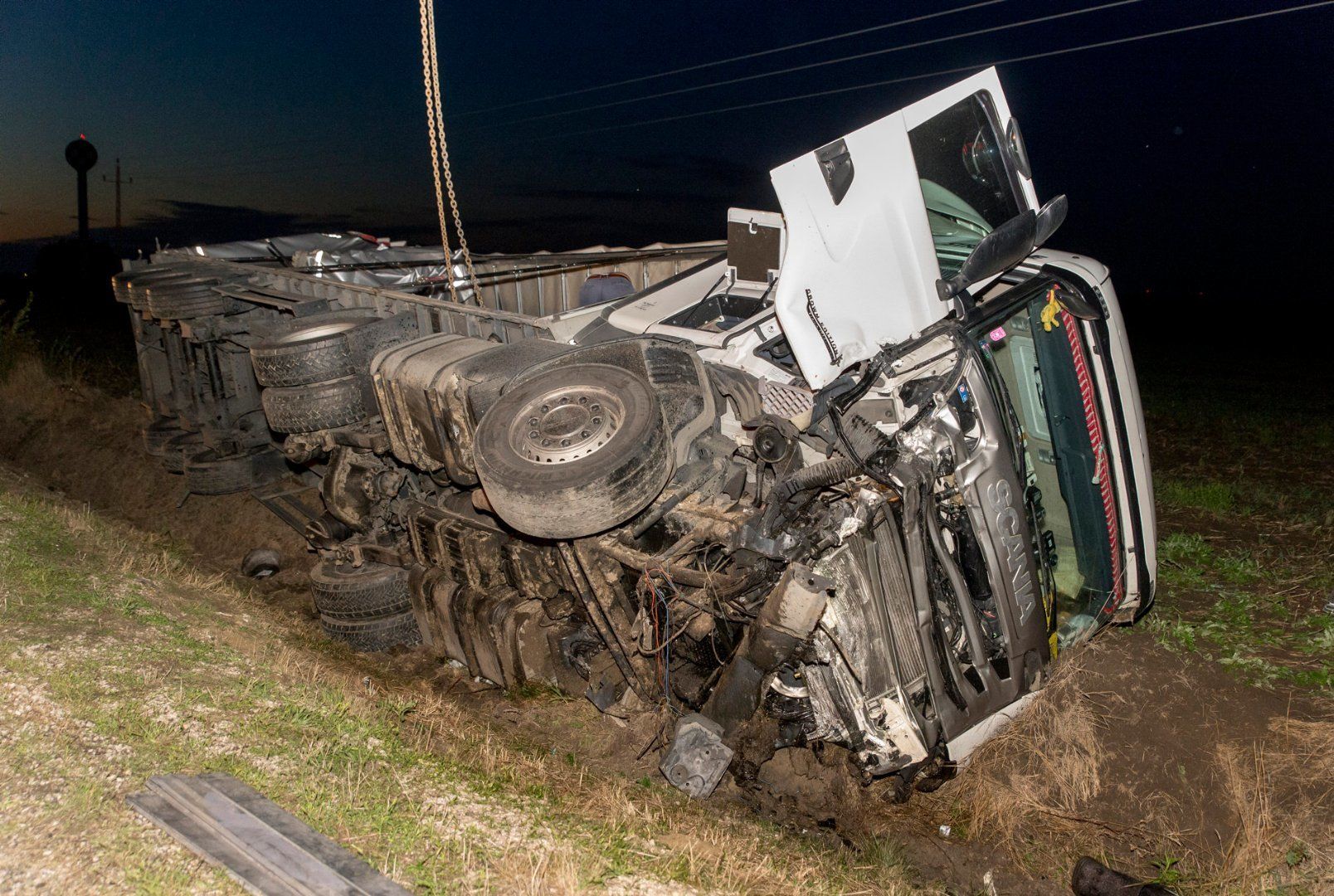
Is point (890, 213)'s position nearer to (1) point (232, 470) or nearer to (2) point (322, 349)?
(2) point (322, 349)

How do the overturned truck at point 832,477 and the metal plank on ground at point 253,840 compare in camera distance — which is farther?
the overturned truck at point 832,477

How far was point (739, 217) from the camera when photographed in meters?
5.80

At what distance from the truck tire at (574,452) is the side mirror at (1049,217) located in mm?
1812

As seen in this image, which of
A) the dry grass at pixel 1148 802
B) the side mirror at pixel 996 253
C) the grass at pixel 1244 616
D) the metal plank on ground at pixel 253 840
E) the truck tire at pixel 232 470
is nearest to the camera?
the metal plank on ground at pixel 253 840

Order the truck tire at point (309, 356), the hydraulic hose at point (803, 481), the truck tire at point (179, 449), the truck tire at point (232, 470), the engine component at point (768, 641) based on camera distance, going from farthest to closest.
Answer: the truck tire at point (179, 449) → the truck tire at point (232, 470) → the truck tire at point (309, 356) → the hydraulic hose at point (803, 481) → the engine component at point (768, 641)

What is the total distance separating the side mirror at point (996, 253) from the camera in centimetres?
399

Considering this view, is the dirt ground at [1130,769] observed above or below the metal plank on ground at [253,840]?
below

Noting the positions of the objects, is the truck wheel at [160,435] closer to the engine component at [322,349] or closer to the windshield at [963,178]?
the engine component at [322,349]

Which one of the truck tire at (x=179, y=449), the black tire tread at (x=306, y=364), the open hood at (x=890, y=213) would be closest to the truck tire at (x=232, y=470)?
the truck tire at (x=179, y=449)

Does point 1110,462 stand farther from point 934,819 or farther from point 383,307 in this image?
point 383,307

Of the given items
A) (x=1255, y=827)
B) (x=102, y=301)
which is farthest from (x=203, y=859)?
(x=102, y=301)

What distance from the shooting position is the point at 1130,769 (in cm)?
433

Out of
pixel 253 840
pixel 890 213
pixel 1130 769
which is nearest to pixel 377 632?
pixel 253 840

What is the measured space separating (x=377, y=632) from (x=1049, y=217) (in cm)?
437
